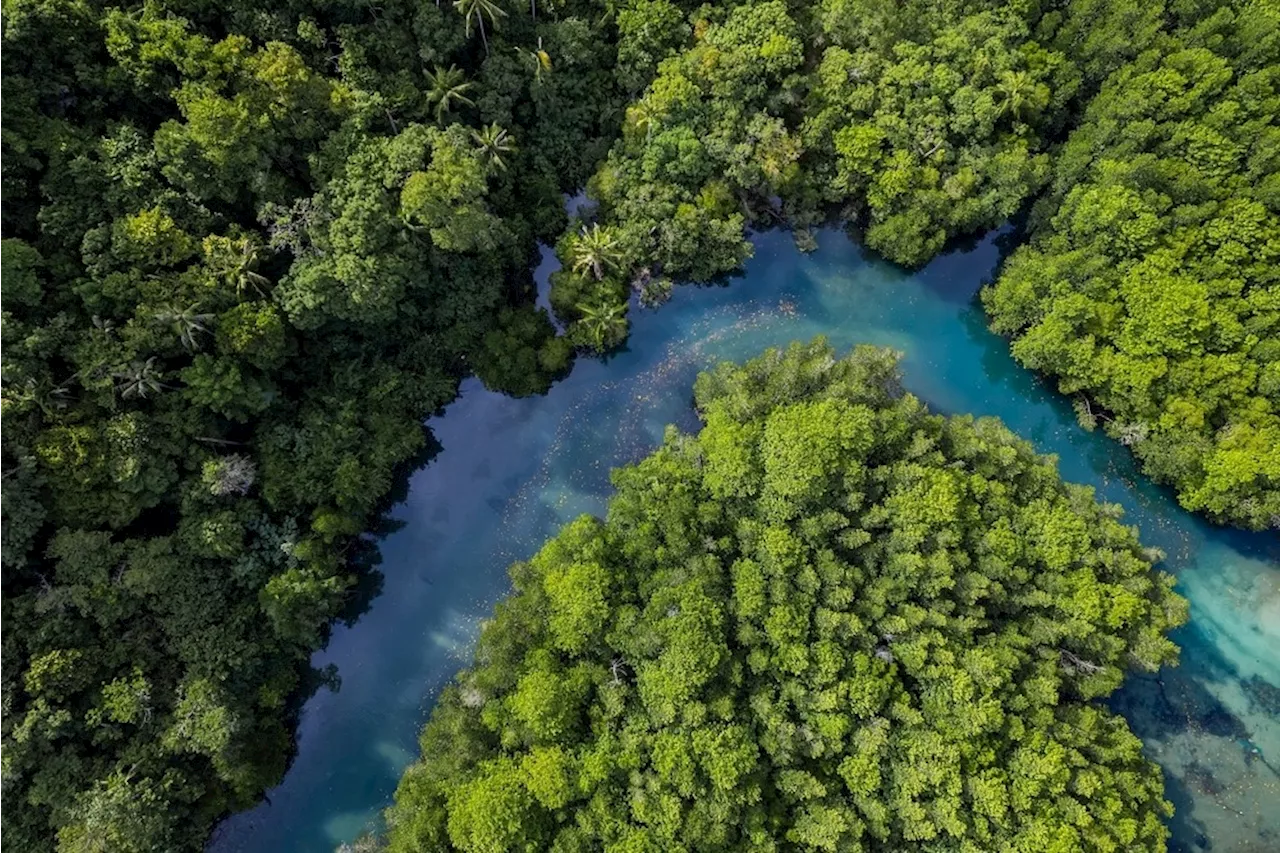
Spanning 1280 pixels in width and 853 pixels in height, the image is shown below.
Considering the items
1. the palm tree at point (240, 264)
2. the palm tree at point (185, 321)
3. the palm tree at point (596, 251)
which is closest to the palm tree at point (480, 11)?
the palm tree at point (596, 251)

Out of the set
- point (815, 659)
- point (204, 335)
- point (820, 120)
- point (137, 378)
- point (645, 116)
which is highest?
point (820, 120)

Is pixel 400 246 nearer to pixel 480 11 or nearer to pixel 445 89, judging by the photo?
pixel 445 89

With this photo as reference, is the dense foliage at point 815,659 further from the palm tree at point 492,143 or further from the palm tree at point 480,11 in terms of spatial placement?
the palm tree at point 480,11

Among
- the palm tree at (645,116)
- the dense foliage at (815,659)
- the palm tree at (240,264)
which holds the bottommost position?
the dense foliage at (815,659)

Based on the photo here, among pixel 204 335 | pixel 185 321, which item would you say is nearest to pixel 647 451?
pixel 204 335

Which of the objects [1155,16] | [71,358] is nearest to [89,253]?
[71,358]

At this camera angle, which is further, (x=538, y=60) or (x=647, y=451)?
(x=647, y=451)

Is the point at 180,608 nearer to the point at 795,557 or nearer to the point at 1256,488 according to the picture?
the point at 795,557

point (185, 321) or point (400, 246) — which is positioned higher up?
point (400, 246)
